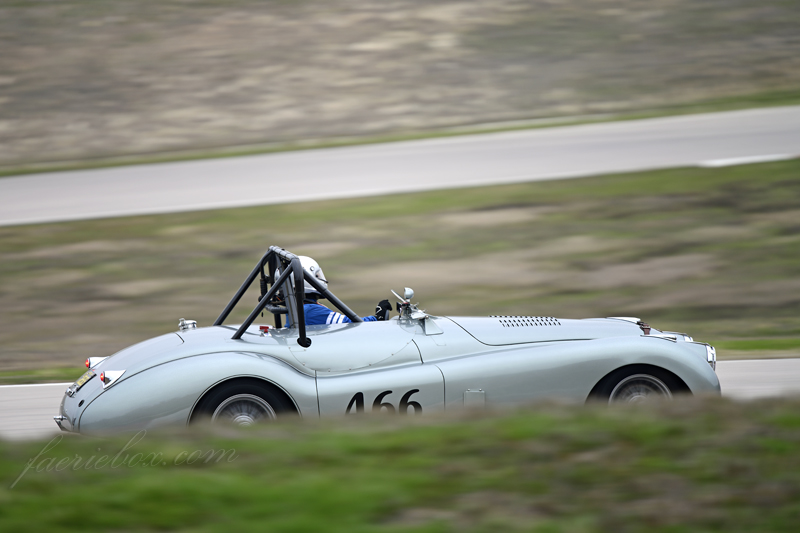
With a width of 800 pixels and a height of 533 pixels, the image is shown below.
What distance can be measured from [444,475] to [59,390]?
5.68m

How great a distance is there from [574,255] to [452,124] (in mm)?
6771

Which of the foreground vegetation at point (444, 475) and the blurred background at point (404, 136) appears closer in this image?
the foreground vegetation at point (444, 475)

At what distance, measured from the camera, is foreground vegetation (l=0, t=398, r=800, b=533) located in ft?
10.8

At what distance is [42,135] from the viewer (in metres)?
19.4

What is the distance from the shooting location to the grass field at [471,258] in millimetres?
10797

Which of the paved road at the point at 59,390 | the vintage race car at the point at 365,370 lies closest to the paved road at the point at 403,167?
the paved road at the point at 59,390

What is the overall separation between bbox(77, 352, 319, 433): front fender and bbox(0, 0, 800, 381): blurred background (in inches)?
167

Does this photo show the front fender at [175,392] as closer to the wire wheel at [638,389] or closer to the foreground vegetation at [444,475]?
the foreground vegetation at [444,475]

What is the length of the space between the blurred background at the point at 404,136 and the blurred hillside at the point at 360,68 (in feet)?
0.21

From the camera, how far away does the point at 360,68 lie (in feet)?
68.2

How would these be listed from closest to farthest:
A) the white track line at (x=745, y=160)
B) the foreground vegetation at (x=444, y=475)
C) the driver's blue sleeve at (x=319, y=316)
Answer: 1. the foreground vegetation at (x=444, y=475)
2. the driver's blue sleeve at (x=319, y=316)
3. the white track line at (x=745, y=160)

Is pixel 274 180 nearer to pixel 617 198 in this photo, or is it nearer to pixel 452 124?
pixel 452 124

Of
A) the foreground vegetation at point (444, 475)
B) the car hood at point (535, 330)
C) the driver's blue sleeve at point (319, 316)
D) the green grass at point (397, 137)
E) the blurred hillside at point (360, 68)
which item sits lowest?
the foreground vegetation at point (444, 475)

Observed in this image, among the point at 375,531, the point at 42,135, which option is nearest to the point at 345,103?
the point at 42,135
